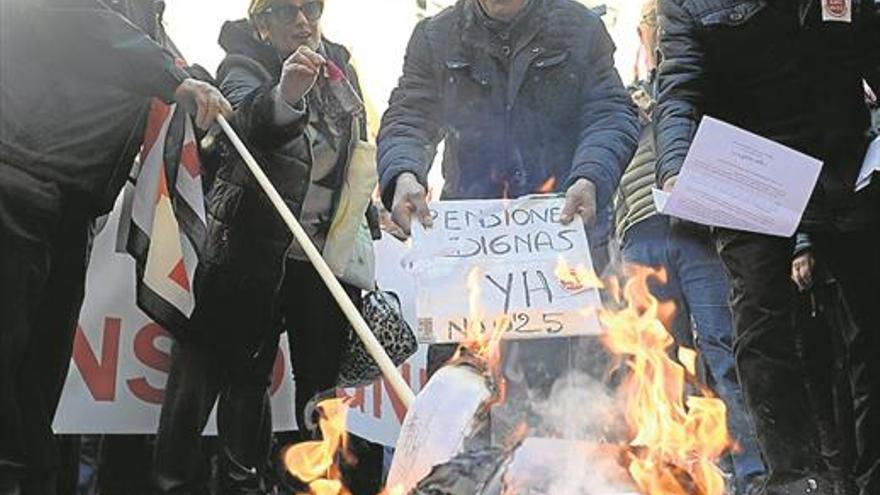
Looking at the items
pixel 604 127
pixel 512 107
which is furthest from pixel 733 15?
pixel 512 107

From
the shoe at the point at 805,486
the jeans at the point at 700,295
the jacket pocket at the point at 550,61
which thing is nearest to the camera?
the shoe at the point at 805,486

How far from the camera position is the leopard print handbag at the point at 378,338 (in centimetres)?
442

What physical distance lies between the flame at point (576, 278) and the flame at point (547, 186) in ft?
1.59

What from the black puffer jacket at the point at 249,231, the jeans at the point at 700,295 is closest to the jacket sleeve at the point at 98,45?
the black puffer jacket at the point at 249,231

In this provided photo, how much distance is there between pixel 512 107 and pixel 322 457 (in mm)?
1303

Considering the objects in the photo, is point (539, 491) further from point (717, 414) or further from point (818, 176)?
point (818, 176)

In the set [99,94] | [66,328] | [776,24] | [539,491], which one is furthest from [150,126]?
[539,491]

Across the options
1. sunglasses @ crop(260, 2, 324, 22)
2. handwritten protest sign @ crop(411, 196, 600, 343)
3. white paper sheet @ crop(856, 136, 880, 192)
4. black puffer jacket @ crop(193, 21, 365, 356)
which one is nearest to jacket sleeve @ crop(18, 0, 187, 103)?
black puffer jacket @ crop(193, 21, 365, 356)

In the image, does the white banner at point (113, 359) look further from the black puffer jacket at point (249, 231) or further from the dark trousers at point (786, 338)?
the dark trousers at point (786, 338)

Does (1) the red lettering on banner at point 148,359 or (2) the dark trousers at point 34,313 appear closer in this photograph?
(2) the dark trousers at point 34,313

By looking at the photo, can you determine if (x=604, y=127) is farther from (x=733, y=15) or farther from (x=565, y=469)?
(x=565, y=469)

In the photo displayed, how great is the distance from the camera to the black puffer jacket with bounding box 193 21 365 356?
4.11 metres

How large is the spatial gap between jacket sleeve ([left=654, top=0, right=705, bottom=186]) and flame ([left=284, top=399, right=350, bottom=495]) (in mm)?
1332

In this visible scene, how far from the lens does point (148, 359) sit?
4.74 metres
